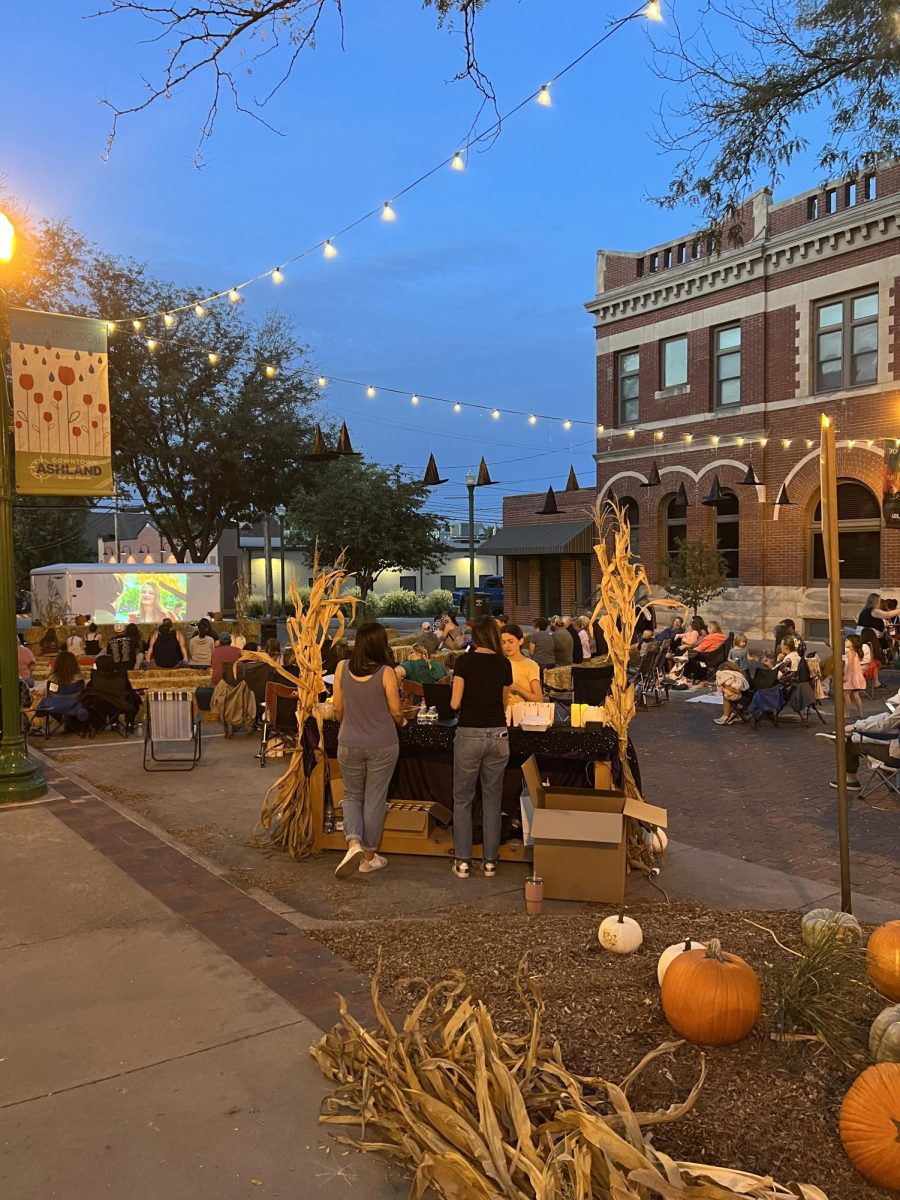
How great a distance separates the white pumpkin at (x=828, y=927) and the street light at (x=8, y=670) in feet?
21.9

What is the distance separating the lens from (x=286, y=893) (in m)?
5.77

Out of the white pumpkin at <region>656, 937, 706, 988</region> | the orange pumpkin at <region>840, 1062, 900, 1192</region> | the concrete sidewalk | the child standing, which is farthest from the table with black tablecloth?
the child standing

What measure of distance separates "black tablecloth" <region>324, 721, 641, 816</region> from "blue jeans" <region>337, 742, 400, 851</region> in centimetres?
65

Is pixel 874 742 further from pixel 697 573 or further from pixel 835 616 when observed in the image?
pixel 697 573

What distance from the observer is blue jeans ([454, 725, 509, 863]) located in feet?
19.5

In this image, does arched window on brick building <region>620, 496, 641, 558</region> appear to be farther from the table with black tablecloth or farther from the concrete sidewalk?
the concrete sidewalk

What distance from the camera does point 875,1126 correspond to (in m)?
2.70

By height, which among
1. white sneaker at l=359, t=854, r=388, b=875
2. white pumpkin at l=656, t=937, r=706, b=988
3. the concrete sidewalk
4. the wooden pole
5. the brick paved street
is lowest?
the brick paved street

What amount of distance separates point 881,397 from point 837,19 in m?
14.9

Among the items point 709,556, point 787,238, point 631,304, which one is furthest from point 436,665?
point 631,304

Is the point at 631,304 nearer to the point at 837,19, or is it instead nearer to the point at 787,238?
the point at 787,238

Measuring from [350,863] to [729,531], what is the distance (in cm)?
2121

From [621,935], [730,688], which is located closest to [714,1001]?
[621,935]

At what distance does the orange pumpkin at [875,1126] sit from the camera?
8.75 ft
